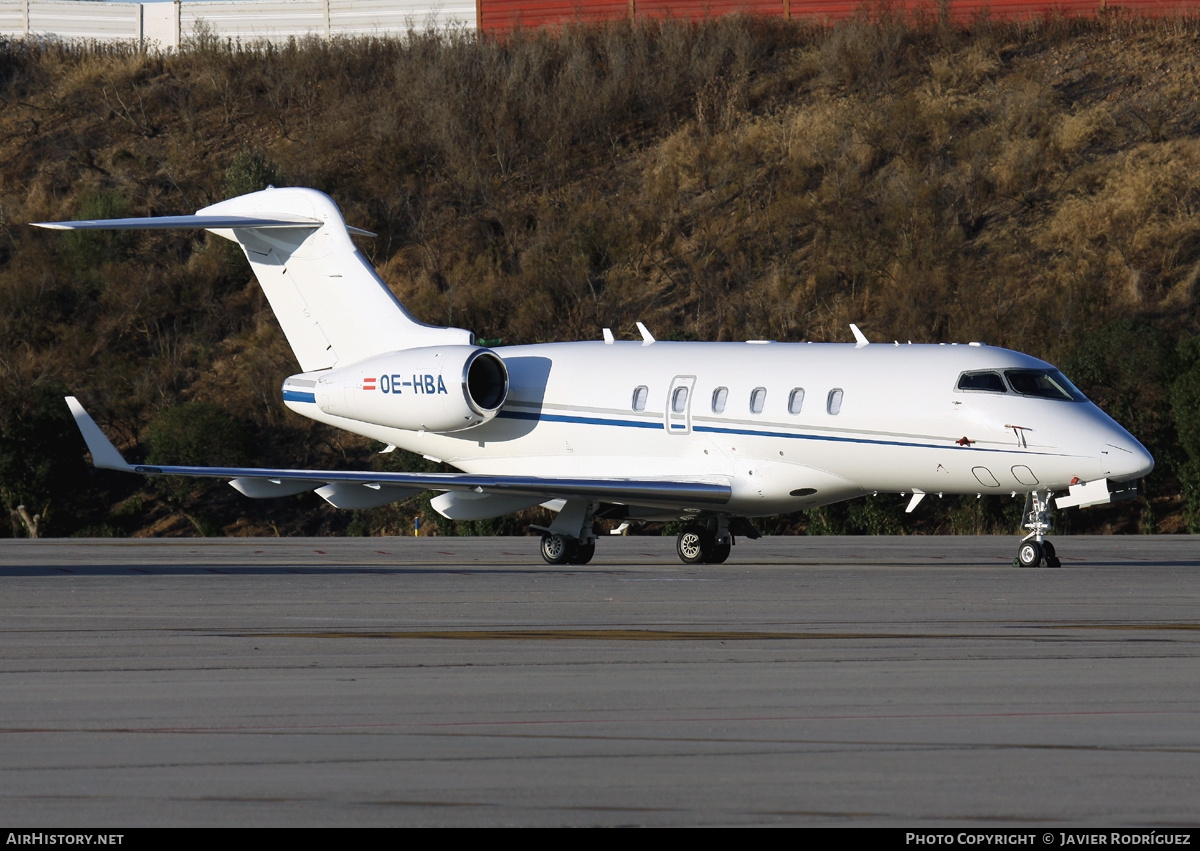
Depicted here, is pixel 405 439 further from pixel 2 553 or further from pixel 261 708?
pixel 261 708

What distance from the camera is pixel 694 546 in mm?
21125

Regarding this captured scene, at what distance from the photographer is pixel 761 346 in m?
21.3

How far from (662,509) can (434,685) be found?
39.8 feet

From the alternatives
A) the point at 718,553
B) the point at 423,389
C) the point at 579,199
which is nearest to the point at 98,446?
the point at 423,389

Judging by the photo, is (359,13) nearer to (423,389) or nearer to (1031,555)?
(423,389)

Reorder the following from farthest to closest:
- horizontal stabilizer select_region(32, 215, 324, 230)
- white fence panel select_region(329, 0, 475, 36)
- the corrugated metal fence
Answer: white fence panel select_region(329, 0, 475, 36) → the corrugated metal fence → horizontal stabilizer select_region(32, 215, 324, 230)

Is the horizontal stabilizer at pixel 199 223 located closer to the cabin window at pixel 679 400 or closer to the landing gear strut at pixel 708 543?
the cabin window at pixel 679 400

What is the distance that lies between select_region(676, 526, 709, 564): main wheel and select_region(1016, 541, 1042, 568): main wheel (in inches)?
173

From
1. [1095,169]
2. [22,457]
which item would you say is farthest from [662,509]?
[1095,169]

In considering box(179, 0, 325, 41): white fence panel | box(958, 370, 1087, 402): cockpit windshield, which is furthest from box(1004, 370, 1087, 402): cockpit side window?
Result: box(179, 0, 325, 41): white fence panel

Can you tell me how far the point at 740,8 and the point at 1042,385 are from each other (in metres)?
38.6

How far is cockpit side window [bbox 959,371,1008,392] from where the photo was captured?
18.8 meters

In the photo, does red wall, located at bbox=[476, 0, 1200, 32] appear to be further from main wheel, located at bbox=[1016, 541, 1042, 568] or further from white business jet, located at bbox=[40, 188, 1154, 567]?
main wheel, located at bbox=[1016, 541, 1042, 568]
